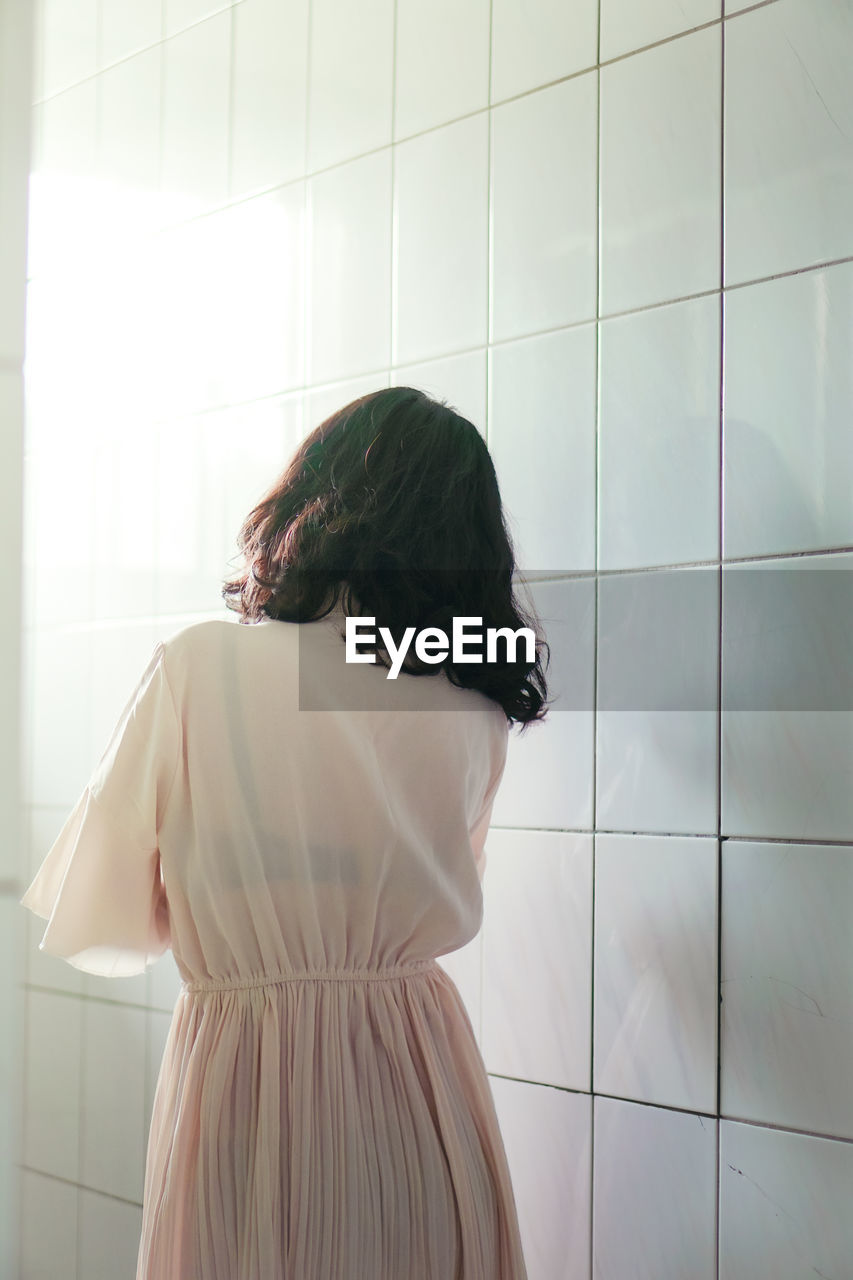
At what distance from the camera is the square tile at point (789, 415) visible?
1.00m

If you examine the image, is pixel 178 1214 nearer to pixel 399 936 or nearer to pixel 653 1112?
pixel 399 936

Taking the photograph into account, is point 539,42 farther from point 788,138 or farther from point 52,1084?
point 52,1084

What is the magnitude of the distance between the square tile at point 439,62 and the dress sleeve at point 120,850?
77cm

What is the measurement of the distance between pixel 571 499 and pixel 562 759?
0.27 metres

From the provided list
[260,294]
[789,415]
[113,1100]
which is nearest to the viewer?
[789,415]

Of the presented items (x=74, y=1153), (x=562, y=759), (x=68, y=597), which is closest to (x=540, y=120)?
(x=562, y=759)

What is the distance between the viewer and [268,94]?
152 centimetres

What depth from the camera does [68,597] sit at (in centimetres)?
175

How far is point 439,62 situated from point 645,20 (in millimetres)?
279

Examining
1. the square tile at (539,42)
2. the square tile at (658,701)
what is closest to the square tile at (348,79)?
the square tile at (539,42)

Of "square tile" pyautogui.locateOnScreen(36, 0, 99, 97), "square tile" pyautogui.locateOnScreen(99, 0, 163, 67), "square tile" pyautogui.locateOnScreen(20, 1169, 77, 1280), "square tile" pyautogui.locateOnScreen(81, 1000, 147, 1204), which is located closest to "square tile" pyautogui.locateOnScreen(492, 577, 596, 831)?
"square tile" pyautogui.locateOnScreen(81, 1000, 147, 1204)

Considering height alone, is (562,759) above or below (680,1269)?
above

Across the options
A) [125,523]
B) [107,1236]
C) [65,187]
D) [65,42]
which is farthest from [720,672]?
[65,42]

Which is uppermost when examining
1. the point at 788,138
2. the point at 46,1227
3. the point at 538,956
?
the point at 788,138
